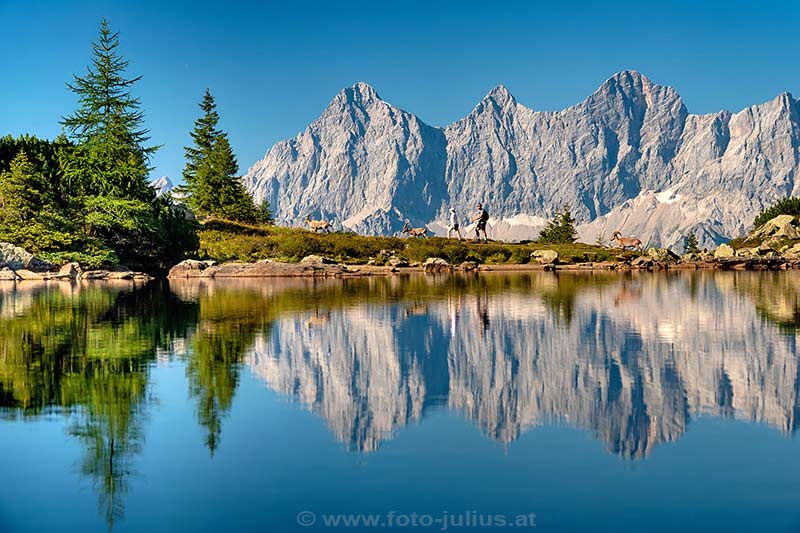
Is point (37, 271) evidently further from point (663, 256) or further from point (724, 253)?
point (724, 253)

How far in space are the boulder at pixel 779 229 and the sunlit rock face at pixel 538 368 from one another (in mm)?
70203

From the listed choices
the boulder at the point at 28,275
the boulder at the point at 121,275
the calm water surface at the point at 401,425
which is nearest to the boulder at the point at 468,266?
the boulder at the point at 121,275

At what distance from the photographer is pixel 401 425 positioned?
40.7ft

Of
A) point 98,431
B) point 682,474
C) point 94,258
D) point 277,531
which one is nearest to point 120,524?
point 277,531

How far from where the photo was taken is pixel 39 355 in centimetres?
1875

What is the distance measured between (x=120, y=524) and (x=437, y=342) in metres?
13.3

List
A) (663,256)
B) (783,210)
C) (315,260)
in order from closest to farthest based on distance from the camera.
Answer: (315,260)
(663,256)
(783,210)

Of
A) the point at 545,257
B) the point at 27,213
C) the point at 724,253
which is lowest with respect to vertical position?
the point at 545,257

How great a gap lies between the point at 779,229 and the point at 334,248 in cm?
5883

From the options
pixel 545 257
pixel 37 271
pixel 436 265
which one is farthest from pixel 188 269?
pixel 545 257

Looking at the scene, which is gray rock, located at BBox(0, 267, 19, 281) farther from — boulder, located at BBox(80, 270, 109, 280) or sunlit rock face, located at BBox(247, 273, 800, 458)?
sunlit rock face, located at BBox(247, 273, 800, 458)

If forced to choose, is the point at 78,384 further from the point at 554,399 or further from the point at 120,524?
the point at 554,399

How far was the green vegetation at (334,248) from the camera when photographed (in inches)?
2682

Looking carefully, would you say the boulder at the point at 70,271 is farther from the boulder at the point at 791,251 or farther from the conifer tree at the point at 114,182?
the boulder at the point at 791,251
